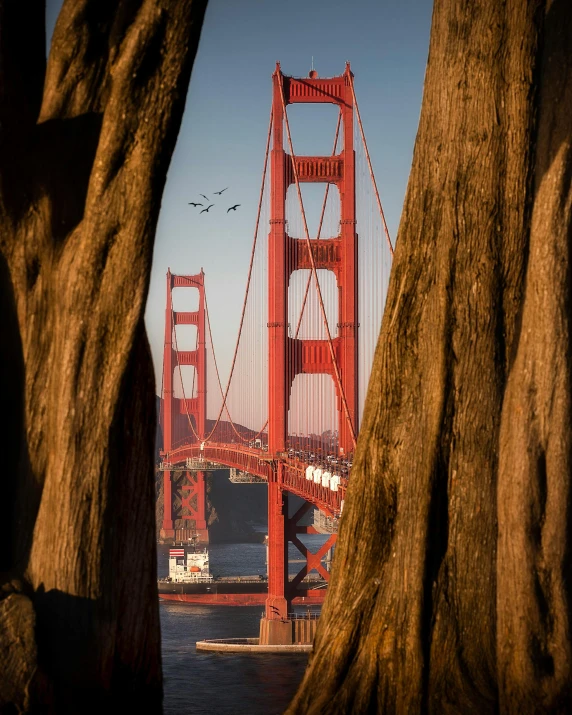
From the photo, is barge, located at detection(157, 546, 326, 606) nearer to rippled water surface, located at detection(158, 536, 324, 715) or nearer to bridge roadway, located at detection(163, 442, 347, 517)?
rippled water surface, located at detection(158, 536, 324, 715)

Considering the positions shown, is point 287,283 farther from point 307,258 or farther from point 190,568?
point 190,568

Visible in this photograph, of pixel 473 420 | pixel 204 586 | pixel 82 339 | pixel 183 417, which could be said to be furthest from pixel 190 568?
pixel 82 339

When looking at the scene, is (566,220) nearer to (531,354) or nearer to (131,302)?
(531,354)

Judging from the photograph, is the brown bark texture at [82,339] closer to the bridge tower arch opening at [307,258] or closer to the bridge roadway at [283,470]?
the bridge roadway at [283,470]

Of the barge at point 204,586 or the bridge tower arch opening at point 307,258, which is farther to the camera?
the barge at point 204,586

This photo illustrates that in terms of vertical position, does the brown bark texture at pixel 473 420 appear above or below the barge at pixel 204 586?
above

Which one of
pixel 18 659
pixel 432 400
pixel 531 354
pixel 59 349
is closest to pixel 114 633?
pixel 18 659

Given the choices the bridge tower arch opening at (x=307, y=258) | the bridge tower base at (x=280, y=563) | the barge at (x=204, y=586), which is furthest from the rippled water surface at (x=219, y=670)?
the bridge tower arch opening at (x=307, y=258)
